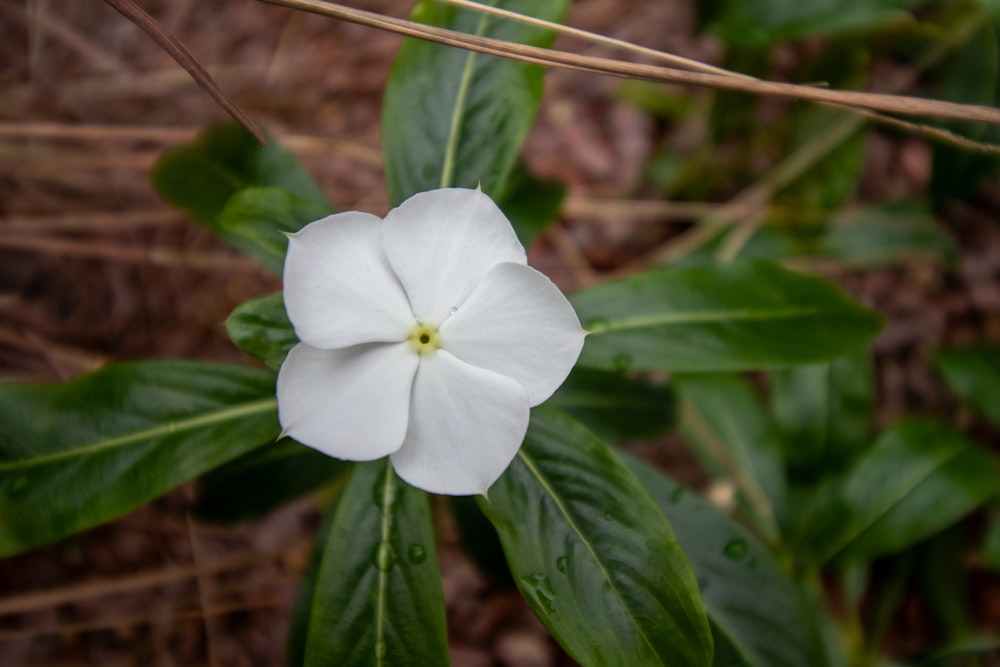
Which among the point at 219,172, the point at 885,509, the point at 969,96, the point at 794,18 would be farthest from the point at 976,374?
the point at 219,172

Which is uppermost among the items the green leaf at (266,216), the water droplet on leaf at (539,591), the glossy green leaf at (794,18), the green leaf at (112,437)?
the glossy green leaf at (794,18)

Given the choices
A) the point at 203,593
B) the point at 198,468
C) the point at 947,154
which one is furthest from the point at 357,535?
the point at 947,154

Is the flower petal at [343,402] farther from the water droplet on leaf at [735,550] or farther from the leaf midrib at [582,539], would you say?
the water droplet on leaf at [735,550]

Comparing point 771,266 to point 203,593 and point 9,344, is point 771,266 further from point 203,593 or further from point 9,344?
point 9,344

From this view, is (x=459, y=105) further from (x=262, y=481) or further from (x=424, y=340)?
(x=262, y=481)

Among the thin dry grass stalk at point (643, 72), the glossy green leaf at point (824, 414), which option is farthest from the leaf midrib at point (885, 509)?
the thin dry grass stalk at point (643, 72)

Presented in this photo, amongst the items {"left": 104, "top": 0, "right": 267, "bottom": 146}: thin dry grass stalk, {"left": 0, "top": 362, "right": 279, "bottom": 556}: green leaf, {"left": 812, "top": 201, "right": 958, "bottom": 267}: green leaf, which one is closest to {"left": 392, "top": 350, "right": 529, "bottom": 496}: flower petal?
{"left": 0, "top": 362, "right": 279, "bottom": 556}: green leaf
